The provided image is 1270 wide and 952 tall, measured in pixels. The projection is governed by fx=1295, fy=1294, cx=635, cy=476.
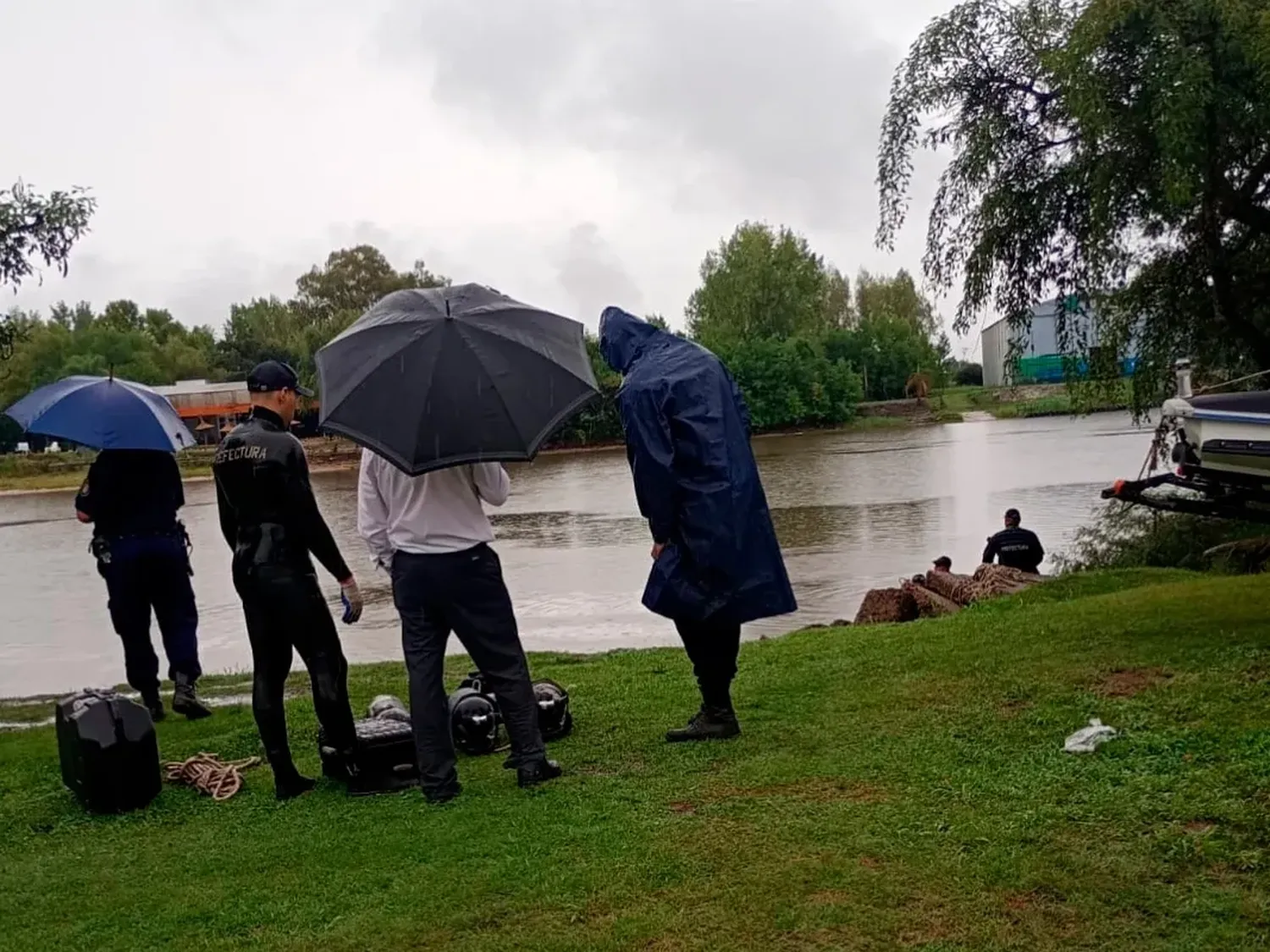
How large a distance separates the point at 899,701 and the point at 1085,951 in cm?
320

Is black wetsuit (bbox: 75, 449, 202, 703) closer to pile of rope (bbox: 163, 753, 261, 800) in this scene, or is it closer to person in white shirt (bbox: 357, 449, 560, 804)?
pile of rope (bbox: 163, 753, 261, 800)

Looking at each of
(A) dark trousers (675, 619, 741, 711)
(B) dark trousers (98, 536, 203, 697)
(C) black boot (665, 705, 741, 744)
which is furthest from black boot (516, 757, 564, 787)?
(B) dark trousers (98, 536, 203, 697)

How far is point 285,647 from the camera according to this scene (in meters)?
5.86

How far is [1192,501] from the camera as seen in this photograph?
7734mm

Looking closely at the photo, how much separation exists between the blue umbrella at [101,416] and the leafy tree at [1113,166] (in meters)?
8.37

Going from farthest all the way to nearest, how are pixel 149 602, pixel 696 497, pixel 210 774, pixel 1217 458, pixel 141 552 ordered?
pixel 149 602 < pixel 141 552 < pixel 1217 458 < pixel 210 774 < pixel 696 497

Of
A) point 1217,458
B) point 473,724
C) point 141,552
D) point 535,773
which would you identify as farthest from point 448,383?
point 1217,458

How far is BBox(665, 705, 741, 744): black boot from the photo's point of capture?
633cm

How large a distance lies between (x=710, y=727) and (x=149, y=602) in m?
3.99

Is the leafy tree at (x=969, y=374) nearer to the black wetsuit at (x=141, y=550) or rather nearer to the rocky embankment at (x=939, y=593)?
the rocky embankment at (x=939, y=593)

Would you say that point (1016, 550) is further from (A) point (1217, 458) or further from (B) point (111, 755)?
(B) point (111, 755)

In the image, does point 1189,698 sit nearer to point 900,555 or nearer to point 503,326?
point 503,326

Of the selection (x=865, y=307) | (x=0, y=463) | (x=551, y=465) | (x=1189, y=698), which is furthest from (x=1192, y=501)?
(x=865, y=307)

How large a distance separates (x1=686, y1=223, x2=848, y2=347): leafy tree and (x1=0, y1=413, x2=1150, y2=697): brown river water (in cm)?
2993
